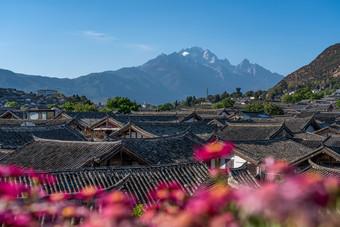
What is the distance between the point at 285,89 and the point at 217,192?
149386mm

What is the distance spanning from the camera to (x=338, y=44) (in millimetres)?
175000

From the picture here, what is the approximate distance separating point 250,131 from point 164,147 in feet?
48.6

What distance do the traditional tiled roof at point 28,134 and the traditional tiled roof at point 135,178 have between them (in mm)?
11254

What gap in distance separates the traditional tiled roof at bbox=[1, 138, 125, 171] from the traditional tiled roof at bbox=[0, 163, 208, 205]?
305cm

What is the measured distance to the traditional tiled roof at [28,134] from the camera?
91.4 ft

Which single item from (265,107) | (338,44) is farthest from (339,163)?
(338,44)

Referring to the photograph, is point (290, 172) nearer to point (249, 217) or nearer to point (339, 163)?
point (249, 217)

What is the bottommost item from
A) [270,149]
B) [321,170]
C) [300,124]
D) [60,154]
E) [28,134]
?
[300,124]

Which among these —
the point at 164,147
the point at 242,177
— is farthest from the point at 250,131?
the point at 242,177

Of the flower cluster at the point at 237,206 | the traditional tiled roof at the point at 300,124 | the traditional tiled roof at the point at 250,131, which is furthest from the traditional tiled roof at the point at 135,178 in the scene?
the traditional tiled roof at the point at 300,124

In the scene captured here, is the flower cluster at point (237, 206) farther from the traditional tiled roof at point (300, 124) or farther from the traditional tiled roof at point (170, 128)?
the traditional tiled roof at point (300, 124)

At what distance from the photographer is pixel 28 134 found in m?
29.6

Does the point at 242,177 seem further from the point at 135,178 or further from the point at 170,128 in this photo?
the point at 170,128

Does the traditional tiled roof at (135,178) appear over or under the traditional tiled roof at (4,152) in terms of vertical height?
over
